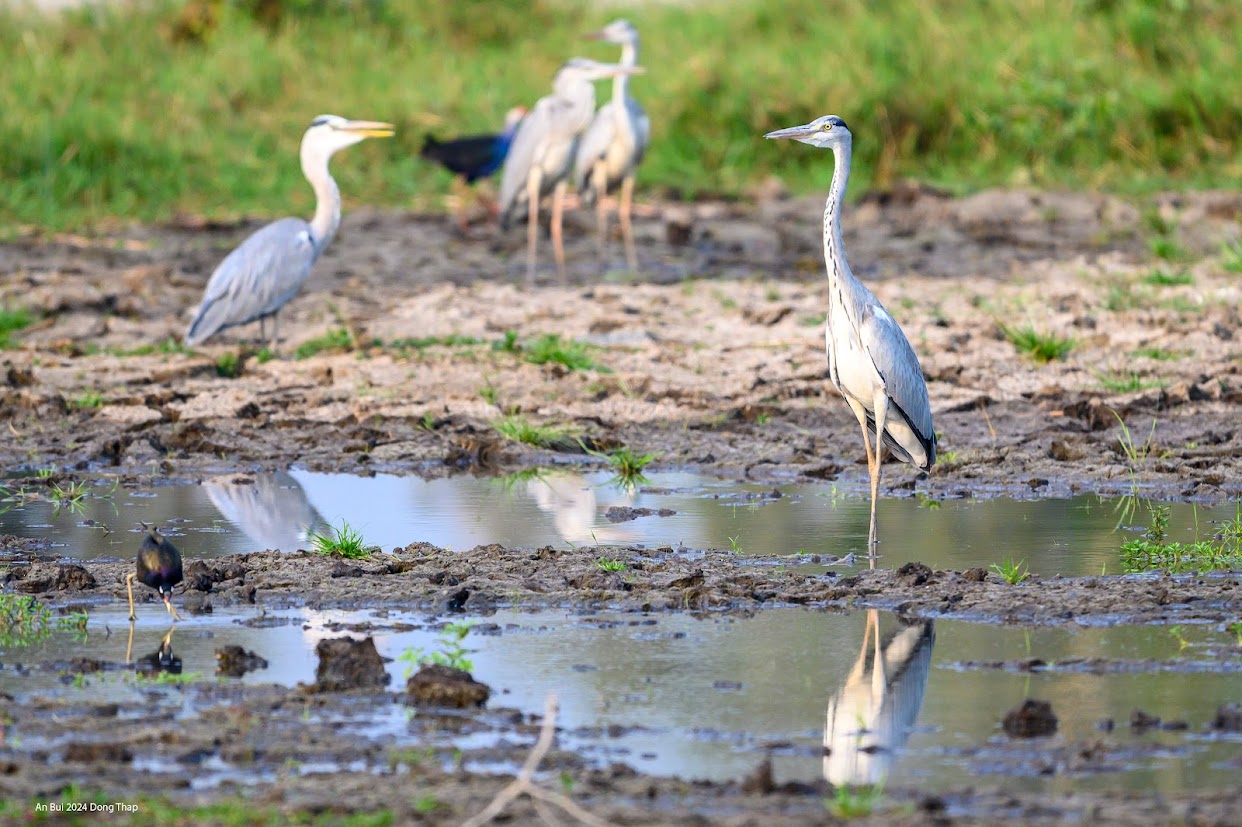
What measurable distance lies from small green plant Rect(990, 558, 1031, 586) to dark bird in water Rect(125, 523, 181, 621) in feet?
8.06

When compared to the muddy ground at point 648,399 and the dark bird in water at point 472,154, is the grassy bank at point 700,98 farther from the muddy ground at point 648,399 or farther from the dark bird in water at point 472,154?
the muddy ground at point 648,399

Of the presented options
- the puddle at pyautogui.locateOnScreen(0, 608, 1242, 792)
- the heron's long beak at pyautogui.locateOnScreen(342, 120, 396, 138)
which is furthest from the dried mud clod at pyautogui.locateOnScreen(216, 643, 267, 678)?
the heron's long beak at pyautogui.locateOnScreen(342, 120, 396, 138)

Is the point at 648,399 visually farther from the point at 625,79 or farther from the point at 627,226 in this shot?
the point at 625,79

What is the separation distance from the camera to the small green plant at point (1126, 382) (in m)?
8.52

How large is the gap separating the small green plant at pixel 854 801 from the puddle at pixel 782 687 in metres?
0.12

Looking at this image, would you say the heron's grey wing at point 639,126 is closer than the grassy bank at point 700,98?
Yes

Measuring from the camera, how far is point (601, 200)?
14.3 metres

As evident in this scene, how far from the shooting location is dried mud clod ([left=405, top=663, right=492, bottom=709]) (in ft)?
13.7

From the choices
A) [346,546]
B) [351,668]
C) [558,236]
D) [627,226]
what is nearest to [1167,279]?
[627,226]

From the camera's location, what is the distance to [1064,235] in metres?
13.8

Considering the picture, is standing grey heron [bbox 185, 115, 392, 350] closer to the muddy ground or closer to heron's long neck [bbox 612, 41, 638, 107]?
the muddy ground

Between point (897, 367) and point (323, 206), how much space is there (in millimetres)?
5200

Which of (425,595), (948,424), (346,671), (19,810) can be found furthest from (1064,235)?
(19,810)

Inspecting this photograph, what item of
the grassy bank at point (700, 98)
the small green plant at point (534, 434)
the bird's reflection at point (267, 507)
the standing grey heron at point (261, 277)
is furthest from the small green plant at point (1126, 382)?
the grassy bank at point (700, 98)
